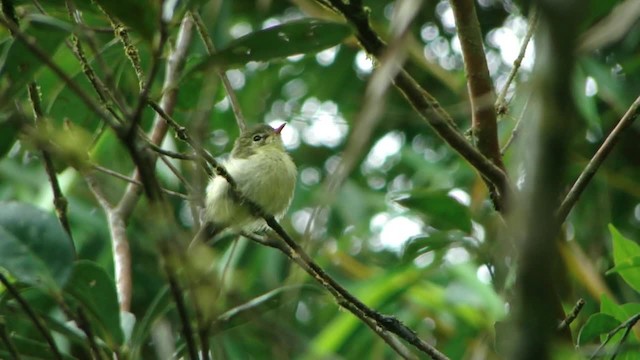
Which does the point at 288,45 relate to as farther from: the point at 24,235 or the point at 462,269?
the point at 462,269

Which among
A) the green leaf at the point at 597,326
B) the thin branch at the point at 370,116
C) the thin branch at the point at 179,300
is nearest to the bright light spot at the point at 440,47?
the green leaf at the point at 597,326

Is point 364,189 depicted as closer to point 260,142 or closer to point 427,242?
point 260,142

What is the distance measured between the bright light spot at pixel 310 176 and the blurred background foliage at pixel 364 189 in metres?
0.02

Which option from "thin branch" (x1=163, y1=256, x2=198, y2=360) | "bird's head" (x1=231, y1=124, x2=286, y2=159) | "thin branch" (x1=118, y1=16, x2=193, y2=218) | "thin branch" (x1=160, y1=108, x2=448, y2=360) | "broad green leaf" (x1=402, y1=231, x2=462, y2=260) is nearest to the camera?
"thin branch" (x1=163, y1=256, x2=198, y2=360)

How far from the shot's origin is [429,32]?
20.0 feet

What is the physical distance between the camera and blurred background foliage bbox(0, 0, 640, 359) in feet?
10.3

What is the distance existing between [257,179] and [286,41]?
2.58m

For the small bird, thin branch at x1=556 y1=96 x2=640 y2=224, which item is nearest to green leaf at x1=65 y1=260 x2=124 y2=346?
thin branch at x1=556 y1=96 x2=640 y2=224

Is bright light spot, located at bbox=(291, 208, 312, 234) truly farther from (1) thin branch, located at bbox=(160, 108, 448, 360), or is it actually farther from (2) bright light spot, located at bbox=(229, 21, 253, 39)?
(1) thin branch, located at bbox=(160, 108, 448, 360)

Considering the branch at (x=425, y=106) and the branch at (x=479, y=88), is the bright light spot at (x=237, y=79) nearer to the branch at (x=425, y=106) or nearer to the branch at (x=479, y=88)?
the branch at (x=479, y=88)

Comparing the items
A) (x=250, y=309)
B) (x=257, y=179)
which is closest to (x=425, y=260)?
(x=257, y=179)

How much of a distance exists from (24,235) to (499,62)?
3.96 m

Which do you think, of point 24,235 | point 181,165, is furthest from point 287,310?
point 181,165

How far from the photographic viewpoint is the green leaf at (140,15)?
168 cm
